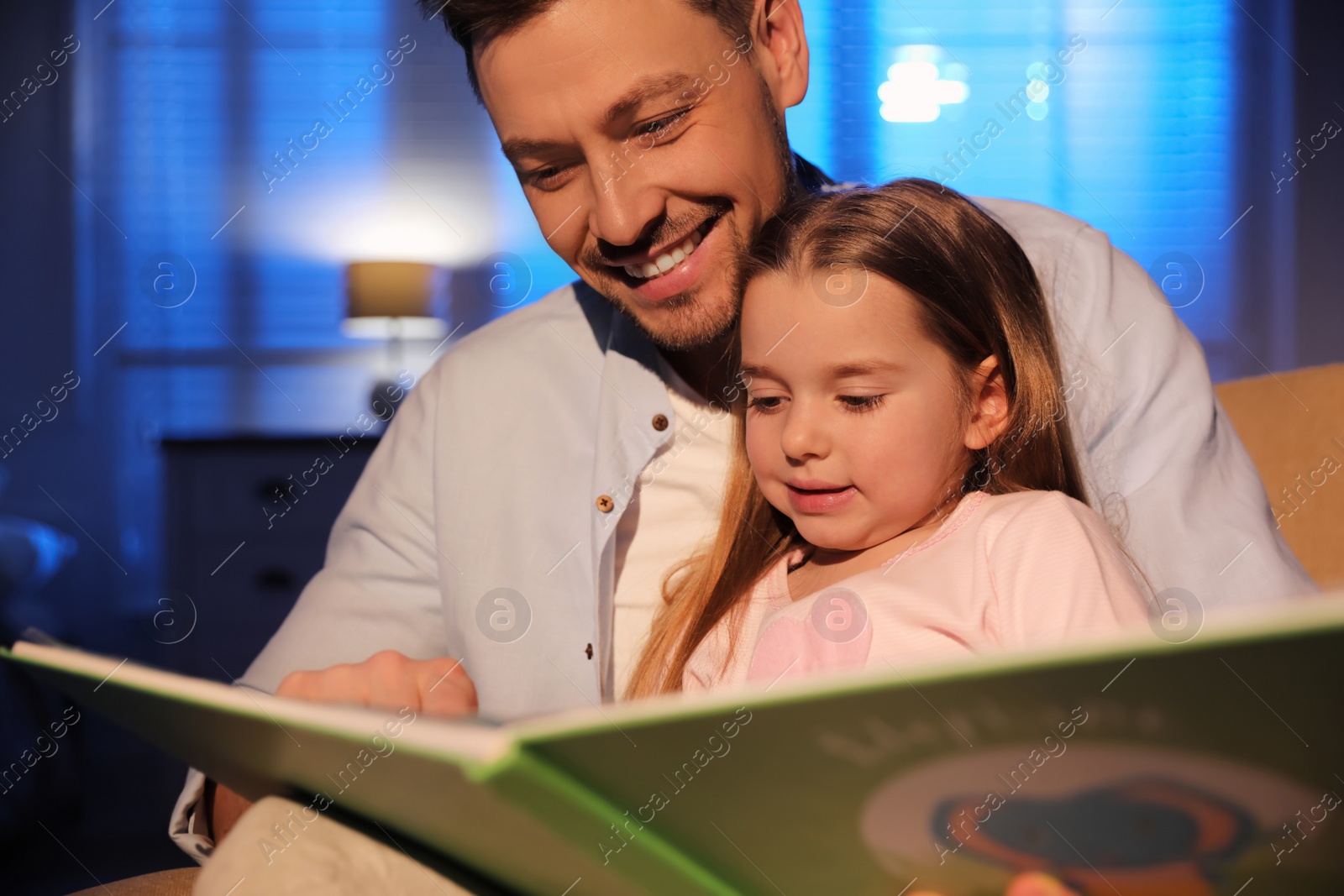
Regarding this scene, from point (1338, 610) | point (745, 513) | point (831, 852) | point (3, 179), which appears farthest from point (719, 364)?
point (3, 179)

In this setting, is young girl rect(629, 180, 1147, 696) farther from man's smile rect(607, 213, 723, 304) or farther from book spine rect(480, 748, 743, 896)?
book spine rect(480, 748, 743, 896)

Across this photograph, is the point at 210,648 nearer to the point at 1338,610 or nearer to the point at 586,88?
the point at 586,88

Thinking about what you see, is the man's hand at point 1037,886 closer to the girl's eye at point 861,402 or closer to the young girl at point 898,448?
the young girl at point 898,448

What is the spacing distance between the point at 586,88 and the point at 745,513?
42 centimetres

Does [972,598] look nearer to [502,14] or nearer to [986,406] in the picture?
[986,406]

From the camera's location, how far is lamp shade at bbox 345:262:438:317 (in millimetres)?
3277

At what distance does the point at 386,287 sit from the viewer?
10.8 ft

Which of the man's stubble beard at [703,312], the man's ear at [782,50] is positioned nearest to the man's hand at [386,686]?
the man's stubble beard at [703,312]

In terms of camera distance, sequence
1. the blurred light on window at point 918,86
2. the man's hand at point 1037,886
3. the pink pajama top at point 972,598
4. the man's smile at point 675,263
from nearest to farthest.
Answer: the man's hand at point 1037,886
the pink pajama top at point 972,598
the man's smile at point 675,263
the blurred light on window at point 918,86

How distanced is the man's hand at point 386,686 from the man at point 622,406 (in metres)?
0.23

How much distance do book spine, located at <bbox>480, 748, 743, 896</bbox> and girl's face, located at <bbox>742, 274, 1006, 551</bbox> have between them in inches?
16.5

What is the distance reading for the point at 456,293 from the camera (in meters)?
3.88

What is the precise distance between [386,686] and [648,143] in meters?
0.59

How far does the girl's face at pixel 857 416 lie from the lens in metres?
0.81
